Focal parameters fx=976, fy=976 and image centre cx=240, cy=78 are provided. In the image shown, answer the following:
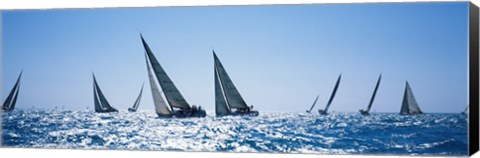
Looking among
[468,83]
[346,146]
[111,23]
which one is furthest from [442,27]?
[111,23]

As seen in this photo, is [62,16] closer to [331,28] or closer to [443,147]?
[331,28]

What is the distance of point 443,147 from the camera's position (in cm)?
1161

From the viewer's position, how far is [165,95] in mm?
12781

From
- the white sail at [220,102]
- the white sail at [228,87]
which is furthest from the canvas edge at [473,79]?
the white sail at [220,102]

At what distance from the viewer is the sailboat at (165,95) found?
41.3ft

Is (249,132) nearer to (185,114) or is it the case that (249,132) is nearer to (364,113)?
(185,114)

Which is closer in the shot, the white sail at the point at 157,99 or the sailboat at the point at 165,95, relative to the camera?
the sailboat at the point at 165,95

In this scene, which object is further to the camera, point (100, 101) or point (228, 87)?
point (100, 101)

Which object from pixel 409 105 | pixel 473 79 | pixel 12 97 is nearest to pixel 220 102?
pixel 409 105

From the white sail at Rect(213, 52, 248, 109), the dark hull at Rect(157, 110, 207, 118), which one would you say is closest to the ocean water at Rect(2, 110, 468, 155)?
the dark hull at Rect(157, 110, 207, 118)

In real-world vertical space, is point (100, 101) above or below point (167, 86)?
below

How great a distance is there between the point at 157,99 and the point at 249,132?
1.33 m

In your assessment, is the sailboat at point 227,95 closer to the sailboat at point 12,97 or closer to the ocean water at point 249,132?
the ocean water at point 249,132

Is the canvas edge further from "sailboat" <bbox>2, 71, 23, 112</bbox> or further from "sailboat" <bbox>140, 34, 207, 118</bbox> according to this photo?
"sailboat" <bbox>2, 71, 23, 112</bbox>
